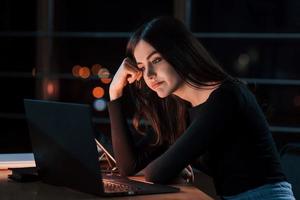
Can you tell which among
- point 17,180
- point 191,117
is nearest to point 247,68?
point 191,117

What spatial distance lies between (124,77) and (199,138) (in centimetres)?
46

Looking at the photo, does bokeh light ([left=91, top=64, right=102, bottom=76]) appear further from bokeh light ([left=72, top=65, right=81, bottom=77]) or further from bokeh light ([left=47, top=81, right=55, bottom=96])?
bokeh light ([left=47, top=81, right=55, bottom=96])

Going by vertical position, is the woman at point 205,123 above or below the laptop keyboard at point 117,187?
above

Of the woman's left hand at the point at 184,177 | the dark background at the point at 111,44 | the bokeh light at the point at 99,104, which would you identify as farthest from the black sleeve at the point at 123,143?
the bokeh light at the point at 99,104

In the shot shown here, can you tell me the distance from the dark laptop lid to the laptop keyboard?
0.20 feet

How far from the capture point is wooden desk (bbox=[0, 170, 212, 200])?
1.55m

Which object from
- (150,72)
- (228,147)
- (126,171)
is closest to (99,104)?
(126,171)

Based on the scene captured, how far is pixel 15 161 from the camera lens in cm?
205

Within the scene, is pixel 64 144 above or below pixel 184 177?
above

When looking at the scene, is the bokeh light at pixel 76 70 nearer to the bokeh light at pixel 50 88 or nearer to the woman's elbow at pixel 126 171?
the bokeh light at pixel 50 88

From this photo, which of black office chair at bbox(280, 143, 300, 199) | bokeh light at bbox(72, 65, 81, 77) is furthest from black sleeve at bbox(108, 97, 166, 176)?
bokeh light at bbox(72, 65, 81, 77)

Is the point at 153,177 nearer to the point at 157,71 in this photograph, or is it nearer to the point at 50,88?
the point at 157,71

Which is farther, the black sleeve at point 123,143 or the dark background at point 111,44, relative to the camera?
the dark background at point 111,44

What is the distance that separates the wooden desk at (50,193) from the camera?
1.55 meters
